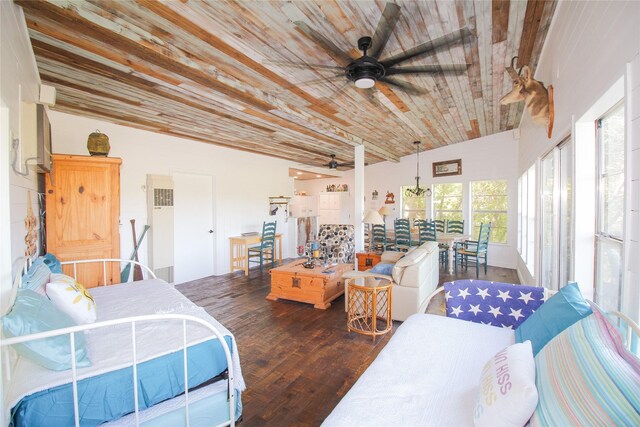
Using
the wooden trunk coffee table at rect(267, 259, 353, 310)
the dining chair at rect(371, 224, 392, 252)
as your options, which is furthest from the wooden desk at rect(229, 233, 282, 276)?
Result: the dining chair at rect(371, 224, 392, 252)

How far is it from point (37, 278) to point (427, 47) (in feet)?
9.67

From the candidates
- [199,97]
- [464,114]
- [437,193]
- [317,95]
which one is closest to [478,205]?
[437,193]

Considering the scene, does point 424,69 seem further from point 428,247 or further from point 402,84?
point 428,247

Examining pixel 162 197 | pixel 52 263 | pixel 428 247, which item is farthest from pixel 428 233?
pixel 52 263

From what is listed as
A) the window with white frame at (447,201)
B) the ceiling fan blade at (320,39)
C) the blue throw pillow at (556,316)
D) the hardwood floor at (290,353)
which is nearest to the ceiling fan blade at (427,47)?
A: the ceiling fan blade at (320,39)

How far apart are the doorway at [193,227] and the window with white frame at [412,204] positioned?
5.01 m

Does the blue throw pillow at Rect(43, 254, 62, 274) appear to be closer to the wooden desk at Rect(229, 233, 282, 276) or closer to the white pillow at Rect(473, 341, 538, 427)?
the white pillow at Rect(473, 341, 538, 427)

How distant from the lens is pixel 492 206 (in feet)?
20.7

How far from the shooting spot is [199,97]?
10.3 ft

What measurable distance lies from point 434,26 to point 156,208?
14.0ft

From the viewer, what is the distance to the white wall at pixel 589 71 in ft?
3.56

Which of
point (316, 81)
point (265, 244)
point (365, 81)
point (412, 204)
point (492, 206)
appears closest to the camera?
point (365, 81)

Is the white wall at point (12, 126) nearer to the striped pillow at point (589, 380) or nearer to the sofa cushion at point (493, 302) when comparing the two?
the striped pillow at point (589, 380)

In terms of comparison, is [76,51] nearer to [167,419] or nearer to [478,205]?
[167,419]
